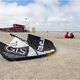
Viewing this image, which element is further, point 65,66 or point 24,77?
point 65,66

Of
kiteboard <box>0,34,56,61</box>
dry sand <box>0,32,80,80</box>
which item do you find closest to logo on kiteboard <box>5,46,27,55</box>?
kiteboard <box>0,34,56,61</box>

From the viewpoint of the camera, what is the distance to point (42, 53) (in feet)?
33.4

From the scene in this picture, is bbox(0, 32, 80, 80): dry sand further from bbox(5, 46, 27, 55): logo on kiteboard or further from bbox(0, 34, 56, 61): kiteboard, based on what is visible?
bbox(5, 46, 27, 55): logo on kiteboard

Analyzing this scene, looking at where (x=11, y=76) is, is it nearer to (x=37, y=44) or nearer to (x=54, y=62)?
(x=54, y=62)

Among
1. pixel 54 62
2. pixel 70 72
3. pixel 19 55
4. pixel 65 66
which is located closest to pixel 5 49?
pixel 19 55

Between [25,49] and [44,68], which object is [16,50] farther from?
[44,68]

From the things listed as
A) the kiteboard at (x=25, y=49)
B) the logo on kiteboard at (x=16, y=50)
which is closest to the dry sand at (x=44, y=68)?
the kiteboard at (x=25, y=49)

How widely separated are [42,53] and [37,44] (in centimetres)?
74

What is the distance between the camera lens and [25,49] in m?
9.98

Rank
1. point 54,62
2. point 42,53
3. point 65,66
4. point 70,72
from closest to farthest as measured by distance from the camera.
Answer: point 70,72, point 65,66, point 54,62, point 42,53

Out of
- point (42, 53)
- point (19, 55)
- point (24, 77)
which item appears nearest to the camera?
point (24, 77)

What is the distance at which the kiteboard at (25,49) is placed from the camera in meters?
9.55

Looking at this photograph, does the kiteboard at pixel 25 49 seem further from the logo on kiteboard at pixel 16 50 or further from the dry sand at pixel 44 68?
the dry sand at pixel 44 68

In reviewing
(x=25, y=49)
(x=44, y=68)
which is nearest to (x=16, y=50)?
(x=25, y=49)
